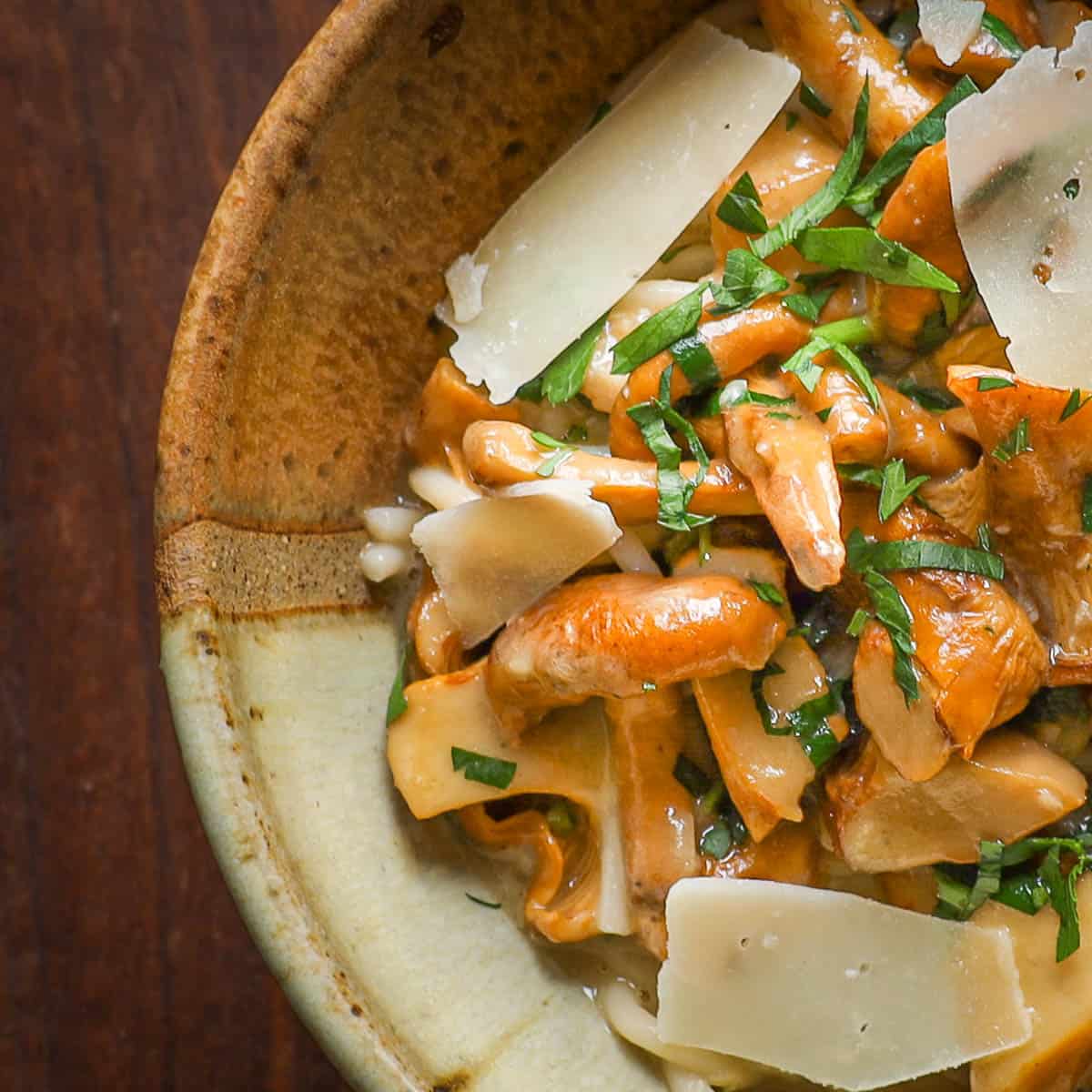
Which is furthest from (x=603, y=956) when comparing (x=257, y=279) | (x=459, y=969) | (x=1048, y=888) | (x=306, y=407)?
(x=257, y=279)

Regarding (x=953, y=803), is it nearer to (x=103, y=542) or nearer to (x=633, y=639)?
(x=633, y=639)

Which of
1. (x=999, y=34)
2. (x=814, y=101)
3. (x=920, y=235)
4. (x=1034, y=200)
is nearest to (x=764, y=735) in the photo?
(x=920, y=235)

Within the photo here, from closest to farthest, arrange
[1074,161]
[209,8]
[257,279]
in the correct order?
[1074,161]
[257,279]
[209,8]

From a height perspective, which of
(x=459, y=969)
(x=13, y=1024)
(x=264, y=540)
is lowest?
(x=13, y=1024)

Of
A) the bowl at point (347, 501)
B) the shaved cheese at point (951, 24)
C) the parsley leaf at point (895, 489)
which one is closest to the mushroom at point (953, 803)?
the parsley leaf at point (895, 489)

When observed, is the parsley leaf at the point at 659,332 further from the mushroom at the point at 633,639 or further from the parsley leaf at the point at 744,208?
the mushroom at the point at 633,639

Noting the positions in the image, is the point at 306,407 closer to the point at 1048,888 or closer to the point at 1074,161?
the point at 1074,161

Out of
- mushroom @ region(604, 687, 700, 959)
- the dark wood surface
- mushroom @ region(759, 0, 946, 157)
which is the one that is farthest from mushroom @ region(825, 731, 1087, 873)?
the dark wood surface
